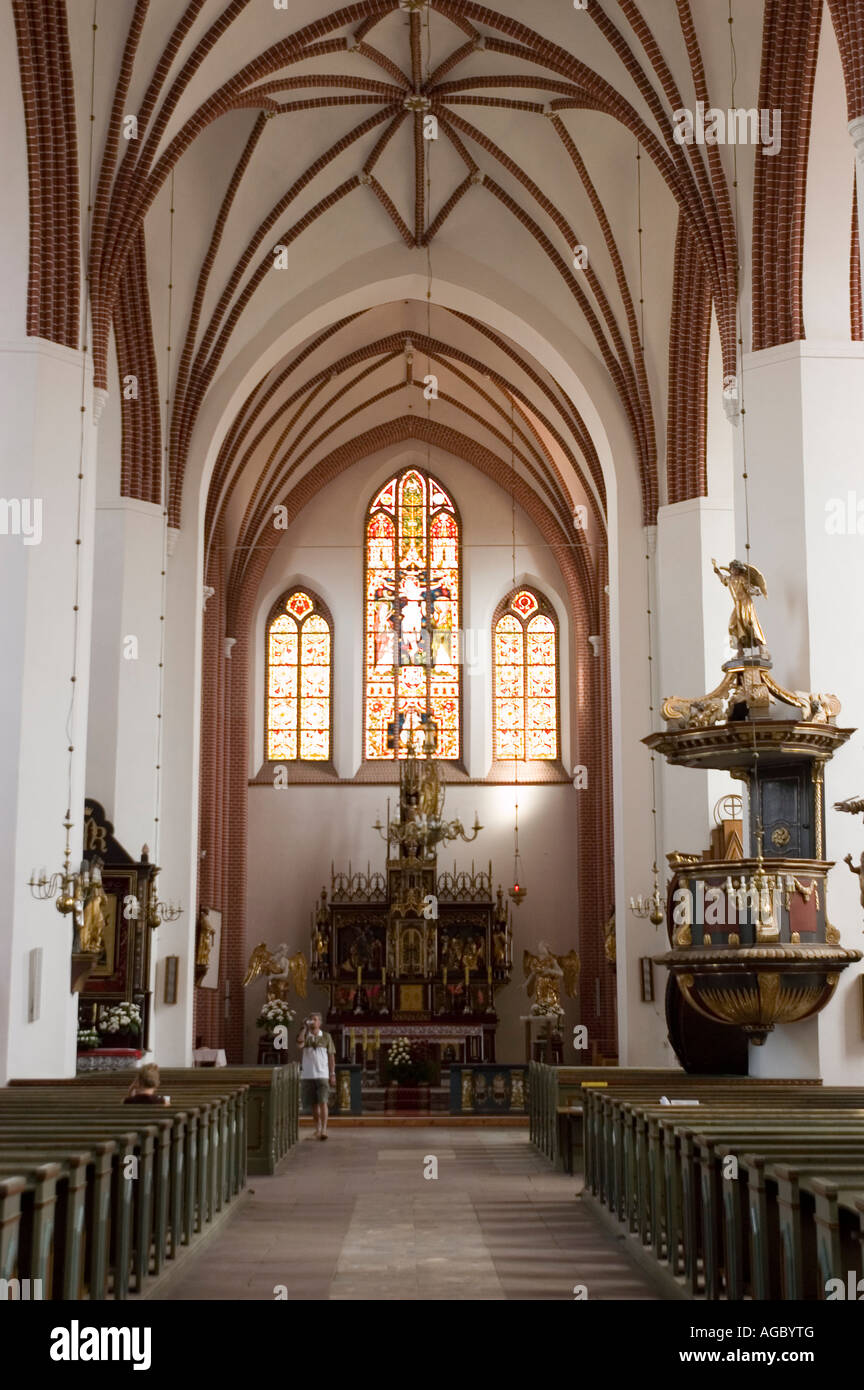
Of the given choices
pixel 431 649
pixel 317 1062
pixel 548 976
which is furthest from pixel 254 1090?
pixel 431 649

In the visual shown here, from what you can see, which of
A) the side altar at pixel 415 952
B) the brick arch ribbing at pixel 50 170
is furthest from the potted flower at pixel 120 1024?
the side altar at pixel 415 952

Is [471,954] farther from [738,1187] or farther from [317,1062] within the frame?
[738,1187]

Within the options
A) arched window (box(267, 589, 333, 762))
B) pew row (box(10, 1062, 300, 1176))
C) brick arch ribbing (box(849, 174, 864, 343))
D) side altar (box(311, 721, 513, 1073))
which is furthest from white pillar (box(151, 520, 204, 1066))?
brick arch ribbing (box(849, 174, 864, 343))

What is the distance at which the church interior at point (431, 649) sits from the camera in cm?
1081

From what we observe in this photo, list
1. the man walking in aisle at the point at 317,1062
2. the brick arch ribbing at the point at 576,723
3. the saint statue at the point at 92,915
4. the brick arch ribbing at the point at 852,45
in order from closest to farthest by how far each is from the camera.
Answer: the brick arch ribbing at the point at 852,45, the saint statue at the point at 92,915, the man walking in aisle at the point at 317,1062, the brick arch ribbing at the point at 576,723

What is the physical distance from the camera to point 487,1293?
859cm

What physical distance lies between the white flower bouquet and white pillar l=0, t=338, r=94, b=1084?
3415 millimetres

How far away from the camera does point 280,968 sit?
29234 millimetres

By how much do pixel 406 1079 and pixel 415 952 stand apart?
3.86m

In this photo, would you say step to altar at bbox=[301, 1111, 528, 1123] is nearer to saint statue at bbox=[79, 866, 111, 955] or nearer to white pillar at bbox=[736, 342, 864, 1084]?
saint statue at bbox=[79, 866, 111, 955]

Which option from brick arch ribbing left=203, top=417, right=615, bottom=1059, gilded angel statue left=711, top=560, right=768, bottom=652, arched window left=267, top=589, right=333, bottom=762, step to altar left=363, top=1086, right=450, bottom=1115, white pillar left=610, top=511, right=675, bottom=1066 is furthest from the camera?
arched window left=267, top=589, right=333, bottom=762

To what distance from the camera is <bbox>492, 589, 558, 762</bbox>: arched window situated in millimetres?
31797

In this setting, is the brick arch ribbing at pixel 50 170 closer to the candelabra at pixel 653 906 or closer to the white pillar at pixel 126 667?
the white pillar at pixel 126 667

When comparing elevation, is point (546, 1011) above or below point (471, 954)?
below
